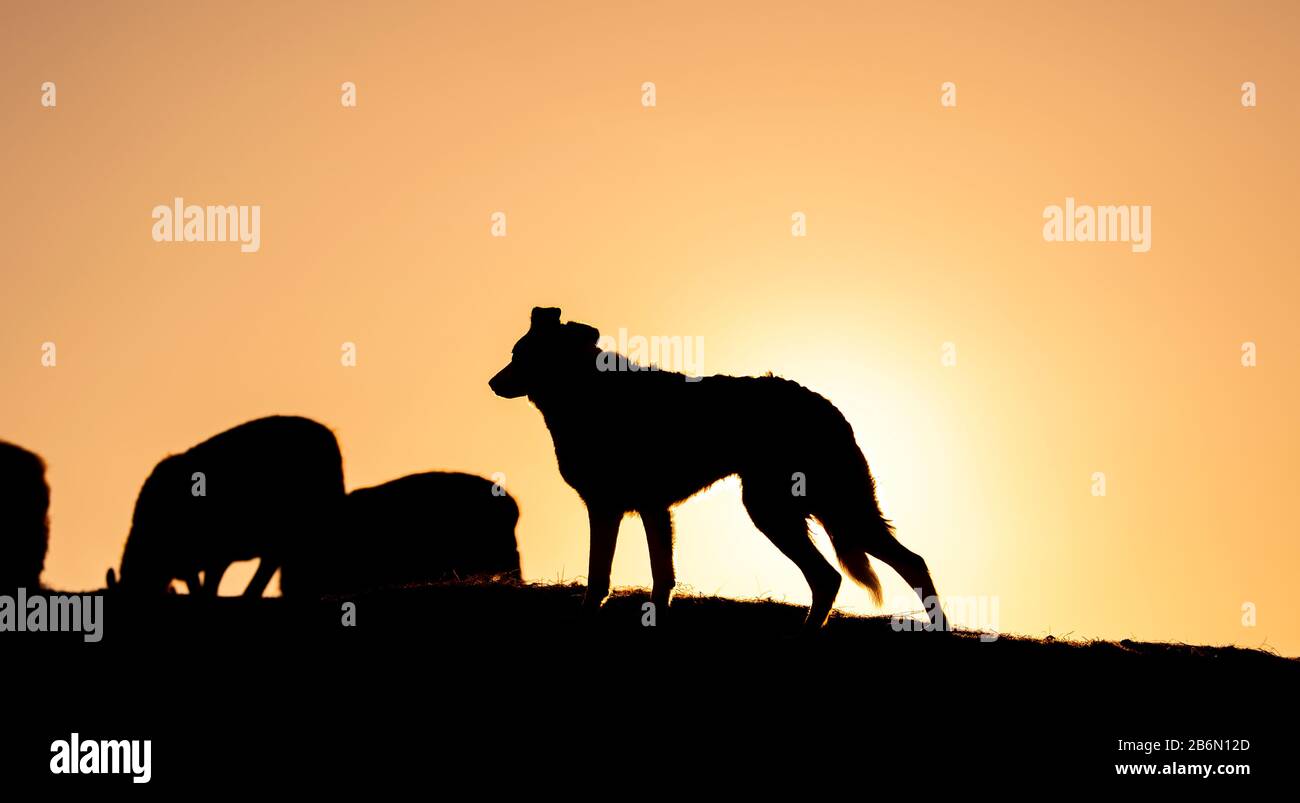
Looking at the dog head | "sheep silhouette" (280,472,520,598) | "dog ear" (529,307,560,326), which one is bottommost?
"sheep silhouette" (280,472,520,598)

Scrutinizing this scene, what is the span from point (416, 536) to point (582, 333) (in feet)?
38.1

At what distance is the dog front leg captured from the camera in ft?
45.0

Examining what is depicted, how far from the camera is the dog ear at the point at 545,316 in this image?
1482cm

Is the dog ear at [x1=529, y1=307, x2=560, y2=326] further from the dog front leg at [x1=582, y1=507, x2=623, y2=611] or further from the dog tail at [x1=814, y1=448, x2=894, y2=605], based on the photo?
the dog tail at [x1=814, y1=448, x2=894, y2=605]

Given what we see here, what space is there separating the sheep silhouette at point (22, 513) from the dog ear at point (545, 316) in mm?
12708

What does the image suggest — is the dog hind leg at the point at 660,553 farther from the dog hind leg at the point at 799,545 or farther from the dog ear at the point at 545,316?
the dog ear at the point at 545,316

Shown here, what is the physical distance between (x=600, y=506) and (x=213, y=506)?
431 inches

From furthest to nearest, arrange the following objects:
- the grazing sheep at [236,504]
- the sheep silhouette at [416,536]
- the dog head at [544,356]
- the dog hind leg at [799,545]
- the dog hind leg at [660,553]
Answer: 1. the sheep silhouette at [416,536]
2. the grazing sheep at [236,504]
3. the dog head at [544,356]
4. the dog hind leg at [660,553]
5. the dog hind leg at [799,545]

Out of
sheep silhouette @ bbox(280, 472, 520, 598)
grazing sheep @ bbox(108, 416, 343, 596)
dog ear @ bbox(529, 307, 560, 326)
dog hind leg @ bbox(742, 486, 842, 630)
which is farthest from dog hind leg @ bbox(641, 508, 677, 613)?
sheep silhouette @ bbox(280, 472, 520, 598)

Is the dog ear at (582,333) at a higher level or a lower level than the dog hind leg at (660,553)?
higher

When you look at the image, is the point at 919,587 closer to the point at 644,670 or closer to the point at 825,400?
the point at 825,400

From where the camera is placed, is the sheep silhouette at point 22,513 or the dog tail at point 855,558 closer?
the dog tail at point 855,558

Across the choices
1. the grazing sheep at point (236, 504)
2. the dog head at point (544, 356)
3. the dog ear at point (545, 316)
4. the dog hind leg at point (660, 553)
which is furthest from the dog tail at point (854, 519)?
the grazing sheep at point (236, 504)
